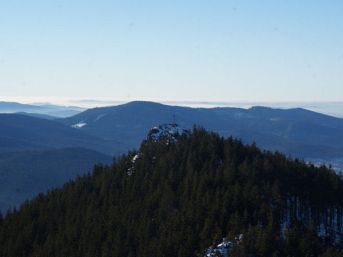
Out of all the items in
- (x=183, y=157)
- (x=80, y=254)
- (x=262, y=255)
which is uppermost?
(x=183, y=157)

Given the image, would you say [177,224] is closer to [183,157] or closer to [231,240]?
[231,240]

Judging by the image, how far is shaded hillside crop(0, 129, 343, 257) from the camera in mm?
111100

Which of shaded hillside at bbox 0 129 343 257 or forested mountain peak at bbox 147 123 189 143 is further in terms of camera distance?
forested mountain peak at bbox 147 123 189 143

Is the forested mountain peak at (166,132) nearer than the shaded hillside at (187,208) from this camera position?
No

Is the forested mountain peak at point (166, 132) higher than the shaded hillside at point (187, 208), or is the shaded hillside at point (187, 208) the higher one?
the forested mountain peak at point (166, 132)

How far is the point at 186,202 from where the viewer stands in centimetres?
12862

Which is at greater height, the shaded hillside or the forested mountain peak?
the forested mountain peak

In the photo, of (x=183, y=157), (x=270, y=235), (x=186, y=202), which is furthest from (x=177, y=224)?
(x=183, y=157)

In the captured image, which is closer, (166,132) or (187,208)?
(187,208)

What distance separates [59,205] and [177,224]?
184 feet

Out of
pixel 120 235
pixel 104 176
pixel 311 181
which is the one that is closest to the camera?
pixel 120 235

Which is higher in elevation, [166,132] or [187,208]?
[166,132]

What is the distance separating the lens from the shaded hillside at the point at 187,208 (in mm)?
111100

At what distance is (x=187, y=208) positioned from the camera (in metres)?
125
